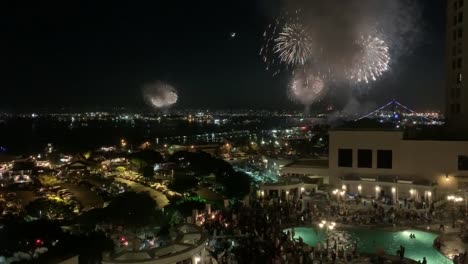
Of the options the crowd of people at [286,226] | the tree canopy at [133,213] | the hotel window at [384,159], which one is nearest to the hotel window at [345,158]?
the hotel window at [384,159]

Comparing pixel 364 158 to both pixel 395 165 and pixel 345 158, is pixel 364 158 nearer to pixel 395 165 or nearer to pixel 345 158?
pixel 345 158

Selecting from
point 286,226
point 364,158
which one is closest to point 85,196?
point 286,226

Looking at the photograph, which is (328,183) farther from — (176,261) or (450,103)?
(176,261)

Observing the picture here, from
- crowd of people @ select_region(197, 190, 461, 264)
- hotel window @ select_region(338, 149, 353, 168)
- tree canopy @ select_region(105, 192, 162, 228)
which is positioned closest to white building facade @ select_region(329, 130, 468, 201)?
hotel window @ select_region(338, 149, 353, 168)

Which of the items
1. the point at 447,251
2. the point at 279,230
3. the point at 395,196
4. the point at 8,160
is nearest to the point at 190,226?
the point at 279,230

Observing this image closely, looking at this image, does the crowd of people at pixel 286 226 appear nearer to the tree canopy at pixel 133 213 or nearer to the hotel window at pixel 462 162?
the tree canopy at pixel 133 213
